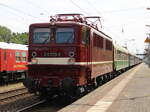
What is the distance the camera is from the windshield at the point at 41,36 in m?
14.5

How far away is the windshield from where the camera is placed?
14.5 metres

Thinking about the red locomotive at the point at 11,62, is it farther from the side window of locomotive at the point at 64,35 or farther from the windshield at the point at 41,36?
the side window of locomotive at the point at 64,35

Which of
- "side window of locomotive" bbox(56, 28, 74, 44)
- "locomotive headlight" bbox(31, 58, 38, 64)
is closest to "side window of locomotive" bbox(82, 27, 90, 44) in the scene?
"side window of locomotive" bbox(56, 28, 74, 44)

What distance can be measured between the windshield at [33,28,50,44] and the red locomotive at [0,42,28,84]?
10.9 m

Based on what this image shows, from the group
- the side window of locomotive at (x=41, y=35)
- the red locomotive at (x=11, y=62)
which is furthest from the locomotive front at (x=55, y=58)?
the red locomotive at (x=11, y=62)

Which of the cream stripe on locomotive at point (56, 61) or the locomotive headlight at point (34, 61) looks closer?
the cream stripe on locomotive at point (56, 61)

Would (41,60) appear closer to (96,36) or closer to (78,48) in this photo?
(78,48)

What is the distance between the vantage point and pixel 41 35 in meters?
14.6

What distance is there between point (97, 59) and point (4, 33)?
94.8 metres

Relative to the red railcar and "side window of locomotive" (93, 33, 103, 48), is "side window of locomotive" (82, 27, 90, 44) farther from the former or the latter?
"side window of locomotive" (93, 33, 103, 48)

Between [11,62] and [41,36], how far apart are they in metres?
12.6

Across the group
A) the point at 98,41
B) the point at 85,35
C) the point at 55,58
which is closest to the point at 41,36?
the point at 55,58

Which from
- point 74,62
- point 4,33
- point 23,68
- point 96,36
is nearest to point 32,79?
point 74,62

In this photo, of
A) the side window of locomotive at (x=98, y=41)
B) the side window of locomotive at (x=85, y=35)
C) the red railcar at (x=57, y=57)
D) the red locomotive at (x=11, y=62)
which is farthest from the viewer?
the red locomotive at (x=11, y=62)
